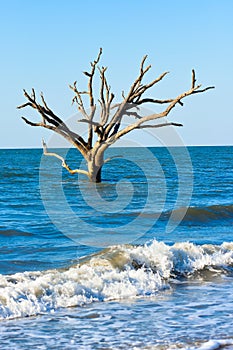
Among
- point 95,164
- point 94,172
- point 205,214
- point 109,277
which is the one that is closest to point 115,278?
point 109,277

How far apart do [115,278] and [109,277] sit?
0.32 ft

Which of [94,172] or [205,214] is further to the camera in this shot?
[94,172]

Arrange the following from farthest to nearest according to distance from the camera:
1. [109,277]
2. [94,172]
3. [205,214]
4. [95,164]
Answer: [94,172]
[95,164]
[205,214]
[109,277]

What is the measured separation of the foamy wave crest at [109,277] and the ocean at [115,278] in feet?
0.06

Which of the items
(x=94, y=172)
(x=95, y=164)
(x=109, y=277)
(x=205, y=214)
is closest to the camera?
(x=109, y=277)

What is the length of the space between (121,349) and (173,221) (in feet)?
33.7

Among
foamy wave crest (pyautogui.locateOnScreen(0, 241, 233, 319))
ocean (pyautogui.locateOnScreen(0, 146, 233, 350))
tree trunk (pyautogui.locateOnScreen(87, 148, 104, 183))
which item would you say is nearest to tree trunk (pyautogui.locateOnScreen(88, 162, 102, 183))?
tree trunk (pyautogui.locateOnScreen(87, 148, 104, 183))

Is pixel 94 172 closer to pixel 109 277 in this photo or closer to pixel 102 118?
pixel 102 118

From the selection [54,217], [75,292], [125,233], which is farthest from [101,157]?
[75,292]

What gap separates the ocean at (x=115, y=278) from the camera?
628cm

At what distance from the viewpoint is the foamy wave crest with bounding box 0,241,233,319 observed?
7570 millimetres

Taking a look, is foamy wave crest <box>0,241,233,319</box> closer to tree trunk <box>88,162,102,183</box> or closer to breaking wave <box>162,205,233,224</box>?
breaking wave <box>162,205,233,224</box>

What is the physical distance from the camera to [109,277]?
8766mm

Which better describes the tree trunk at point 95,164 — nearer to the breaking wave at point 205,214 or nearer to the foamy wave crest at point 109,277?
the breaking wave at point 205,214
